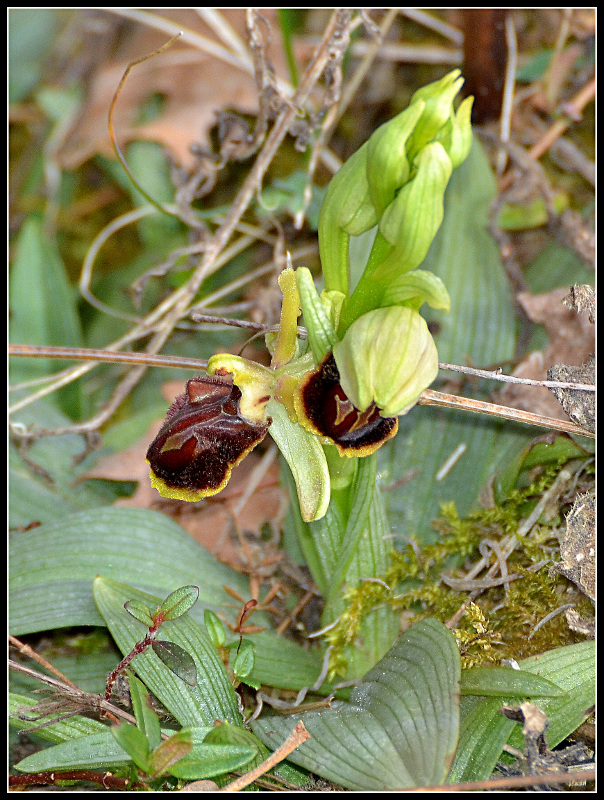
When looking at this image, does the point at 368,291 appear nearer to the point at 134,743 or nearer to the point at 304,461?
the point at 304,461

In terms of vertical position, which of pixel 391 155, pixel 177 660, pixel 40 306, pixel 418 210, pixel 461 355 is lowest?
pixel 177 660

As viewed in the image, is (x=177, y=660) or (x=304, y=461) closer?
(x=177, y=660)

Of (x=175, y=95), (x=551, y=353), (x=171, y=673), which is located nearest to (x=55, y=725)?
(x=171, y=673)

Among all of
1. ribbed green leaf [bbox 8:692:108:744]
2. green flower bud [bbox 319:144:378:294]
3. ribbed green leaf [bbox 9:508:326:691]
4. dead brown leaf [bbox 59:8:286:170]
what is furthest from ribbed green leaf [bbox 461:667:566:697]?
dead brown leaf [bbox 59:8:286:170]

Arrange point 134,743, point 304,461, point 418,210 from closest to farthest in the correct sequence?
1. point 134,743
2. point 418,210
3. point 304,461

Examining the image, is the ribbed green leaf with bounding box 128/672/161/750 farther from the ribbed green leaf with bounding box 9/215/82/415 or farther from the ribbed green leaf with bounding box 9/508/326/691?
the ribbed green leaf with bounding box 9/215/82/415
